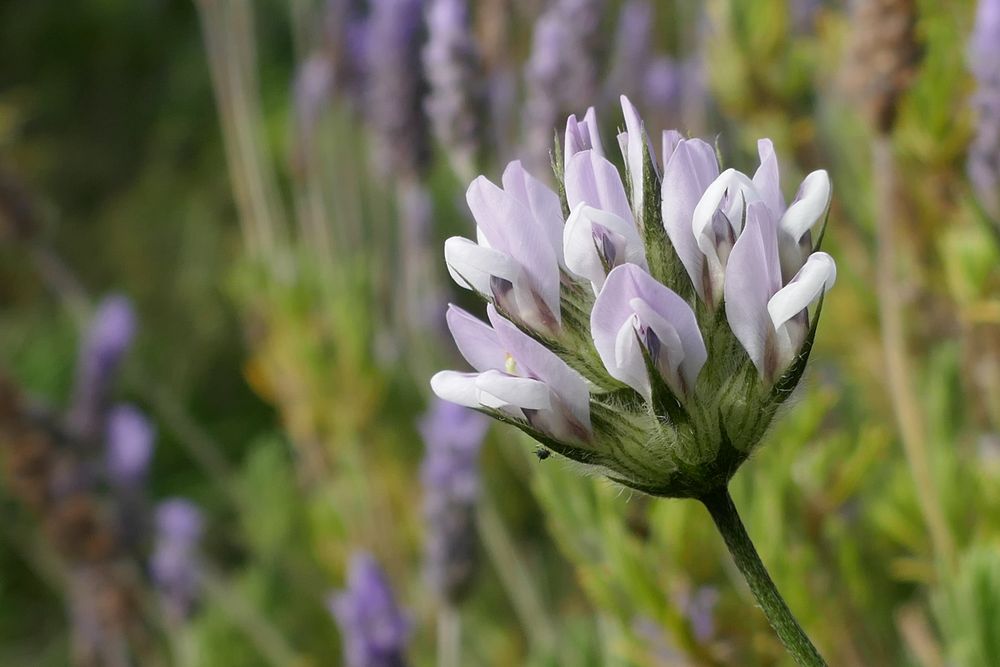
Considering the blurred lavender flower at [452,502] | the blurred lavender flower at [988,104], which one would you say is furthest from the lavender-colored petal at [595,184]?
the blurred lavender flower at [452,502]

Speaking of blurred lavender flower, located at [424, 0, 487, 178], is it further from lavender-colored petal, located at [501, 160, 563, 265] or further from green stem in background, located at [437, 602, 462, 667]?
lavender-colored petal, located at [501, 160, 563, 265]

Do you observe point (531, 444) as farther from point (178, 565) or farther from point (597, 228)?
point (178, 565)

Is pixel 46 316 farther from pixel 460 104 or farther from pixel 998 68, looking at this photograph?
pixel 998 68

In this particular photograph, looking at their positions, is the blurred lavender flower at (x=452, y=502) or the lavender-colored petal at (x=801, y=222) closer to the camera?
the lavender-colored petal at (x=801, y=222)

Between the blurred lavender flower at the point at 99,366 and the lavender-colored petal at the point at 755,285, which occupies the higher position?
the blurred lavender flower at the point at 99,366

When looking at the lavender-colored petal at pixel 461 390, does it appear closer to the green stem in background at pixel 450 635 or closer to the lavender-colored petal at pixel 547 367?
the lavender-colored petal at pixel 547 367

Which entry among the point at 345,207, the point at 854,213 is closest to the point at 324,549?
the point at 345,207

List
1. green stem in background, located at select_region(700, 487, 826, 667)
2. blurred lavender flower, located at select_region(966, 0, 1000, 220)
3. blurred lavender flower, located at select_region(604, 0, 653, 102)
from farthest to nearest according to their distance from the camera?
blurred lavender flower, located at select_region(604, 0, 653, 102) → blurred lavender flower, located at select_region(966, 0, 1000, 220) → green stem in background, located at select_region(700, 487, 826, 667)

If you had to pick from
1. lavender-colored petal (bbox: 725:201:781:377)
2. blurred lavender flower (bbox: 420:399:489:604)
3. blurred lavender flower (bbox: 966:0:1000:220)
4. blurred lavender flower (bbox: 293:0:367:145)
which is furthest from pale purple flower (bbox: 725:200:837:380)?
blurred lavender flower (bbox: 293:0:367:145)
